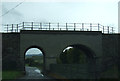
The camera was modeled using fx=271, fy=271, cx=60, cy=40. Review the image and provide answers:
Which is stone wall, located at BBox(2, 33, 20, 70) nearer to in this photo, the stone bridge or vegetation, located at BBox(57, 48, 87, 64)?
the stone bridge

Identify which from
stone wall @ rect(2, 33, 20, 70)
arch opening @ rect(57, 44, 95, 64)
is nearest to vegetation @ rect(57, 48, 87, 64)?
arch opening @ rect(57, 44, 95, 64)

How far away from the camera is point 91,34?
3556cm

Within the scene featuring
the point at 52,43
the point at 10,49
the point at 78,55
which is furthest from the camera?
the point at 78,55

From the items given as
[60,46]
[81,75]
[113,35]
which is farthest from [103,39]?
[81,75]

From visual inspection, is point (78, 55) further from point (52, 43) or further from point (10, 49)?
point (10, 49)

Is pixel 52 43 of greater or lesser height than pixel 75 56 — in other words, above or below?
above

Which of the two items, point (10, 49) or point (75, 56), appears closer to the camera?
point (10, 49)

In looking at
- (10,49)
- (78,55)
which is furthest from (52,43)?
(78,55)

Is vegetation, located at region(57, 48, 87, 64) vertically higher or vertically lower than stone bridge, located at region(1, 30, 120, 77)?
lower

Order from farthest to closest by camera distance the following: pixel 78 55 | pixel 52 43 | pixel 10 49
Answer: pixel 78 55
pixel 52 43
pixel 10 49

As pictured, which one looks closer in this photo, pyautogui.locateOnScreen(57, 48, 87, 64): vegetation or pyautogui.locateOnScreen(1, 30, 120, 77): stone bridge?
pyautogui.locateOnScreen(1, 30, 120, 77): stone bridge

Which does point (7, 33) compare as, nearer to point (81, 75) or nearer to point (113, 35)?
point (113, 35)

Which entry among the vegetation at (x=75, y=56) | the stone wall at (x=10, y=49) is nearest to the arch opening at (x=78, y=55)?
the vegetation at (x=75, y=56)

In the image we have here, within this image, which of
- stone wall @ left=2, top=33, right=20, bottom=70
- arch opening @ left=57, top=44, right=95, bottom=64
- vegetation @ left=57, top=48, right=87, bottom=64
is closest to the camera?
stone wall @ left=2, top=33, right=20, bottom=70
